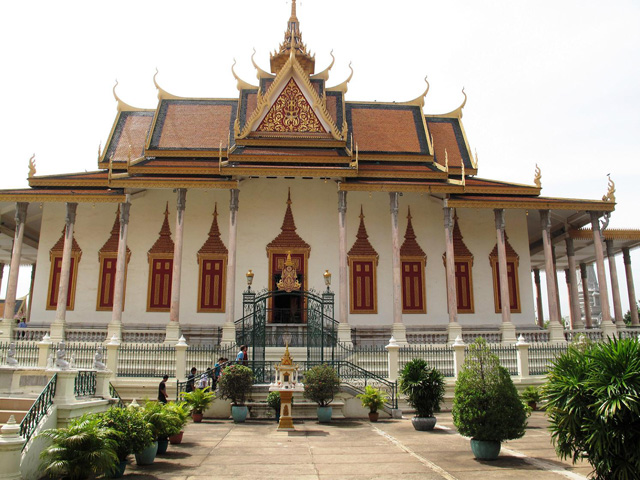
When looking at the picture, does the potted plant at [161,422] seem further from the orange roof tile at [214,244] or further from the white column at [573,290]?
the white column at [573,290]

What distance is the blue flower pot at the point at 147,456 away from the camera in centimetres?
746

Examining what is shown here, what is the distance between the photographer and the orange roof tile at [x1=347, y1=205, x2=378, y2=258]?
21.2 m

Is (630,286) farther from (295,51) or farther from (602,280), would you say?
(295,51)

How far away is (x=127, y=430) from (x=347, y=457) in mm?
3057

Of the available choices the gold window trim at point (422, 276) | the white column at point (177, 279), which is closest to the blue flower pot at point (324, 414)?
the white column at point (177, 279)

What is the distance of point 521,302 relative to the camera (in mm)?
21391

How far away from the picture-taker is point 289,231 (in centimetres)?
2136

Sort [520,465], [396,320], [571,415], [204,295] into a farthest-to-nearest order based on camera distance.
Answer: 1. [204,295]
2. [396,320]
3. [520,465]
4. [571,415]

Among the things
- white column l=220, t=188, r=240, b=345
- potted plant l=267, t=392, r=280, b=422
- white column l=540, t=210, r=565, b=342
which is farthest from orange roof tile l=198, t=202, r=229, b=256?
white column l=540, t=210, r=565, b=342

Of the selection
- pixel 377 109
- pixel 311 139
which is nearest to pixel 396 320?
pixel 311 139

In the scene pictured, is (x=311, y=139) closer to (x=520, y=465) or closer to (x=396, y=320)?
(x=396, y=320)

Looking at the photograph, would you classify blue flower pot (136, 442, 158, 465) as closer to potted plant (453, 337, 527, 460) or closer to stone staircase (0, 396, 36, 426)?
stone staircase (0, 396, 36, 426)

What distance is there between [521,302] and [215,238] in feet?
39.7

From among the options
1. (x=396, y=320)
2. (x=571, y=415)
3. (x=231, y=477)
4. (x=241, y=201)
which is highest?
(x=241, y=201)
